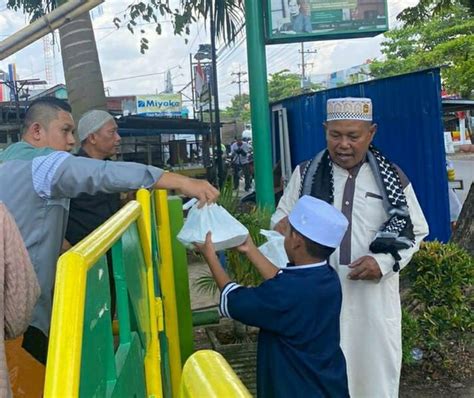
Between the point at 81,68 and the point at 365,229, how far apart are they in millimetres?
3625

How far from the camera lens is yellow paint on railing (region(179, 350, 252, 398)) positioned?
1231mm

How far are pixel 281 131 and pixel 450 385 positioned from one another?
4.83 m

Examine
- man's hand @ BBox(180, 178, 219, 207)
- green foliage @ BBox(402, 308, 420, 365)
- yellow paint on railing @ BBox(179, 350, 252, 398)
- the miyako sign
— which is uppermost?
the miyako sign

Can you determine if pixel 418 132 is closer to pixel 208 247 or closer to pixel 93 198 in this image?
pixel 93 198

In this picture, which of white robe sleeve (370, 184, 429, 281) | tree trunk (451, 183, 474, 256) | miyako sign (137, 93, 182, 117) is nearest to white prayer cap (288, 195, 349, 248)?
white robe sleeve (370, 184, 429, 281)

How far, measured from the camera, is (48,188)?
2.49 m

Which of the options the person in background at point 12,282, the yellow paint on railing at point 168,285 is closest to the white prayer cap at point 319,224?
the person in background at point 12,282

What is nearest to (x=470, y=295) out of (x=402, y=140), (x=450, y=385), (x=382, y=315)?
(x=450, y=385)

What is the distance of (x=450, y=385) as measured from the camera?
4102 mm

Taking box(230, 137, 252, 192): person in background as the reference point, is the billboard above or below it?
above

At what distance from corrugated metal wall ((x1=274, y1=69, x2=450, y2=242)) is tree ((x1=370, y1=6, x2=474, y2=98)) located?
13746mm

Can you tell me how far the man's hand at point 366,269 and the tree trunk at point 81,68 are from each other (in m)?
3.54

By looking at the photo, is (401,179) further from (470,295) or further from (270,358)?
(470,295)

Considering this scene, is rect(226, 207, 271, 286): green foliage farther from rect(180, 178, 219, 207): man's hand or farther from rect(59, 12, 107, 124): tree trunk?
rect(59, 12, 107, 124): tree trunk
